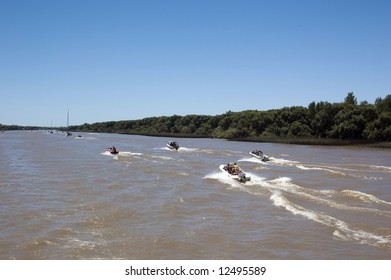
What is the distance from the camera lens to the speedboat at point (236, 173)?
3406cm

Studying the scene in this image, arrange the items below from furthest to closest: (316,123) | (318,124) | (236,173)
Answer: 1. (316,123)
2. (318,124)
3. (236,173)

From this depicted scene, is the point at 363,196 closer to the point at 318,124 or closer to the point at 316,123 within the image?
the point at 318,124

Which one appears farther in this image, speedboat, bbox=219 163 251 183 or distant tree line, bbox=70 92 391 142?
distant tree line, bbox=70 92 391 142

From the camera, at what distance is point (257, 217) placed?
2202 centimetres

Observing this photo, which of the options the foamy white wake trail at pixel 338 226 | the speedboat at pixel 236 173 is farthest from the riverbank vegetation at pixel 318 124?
the foamy white wake trail at pixel 338 226

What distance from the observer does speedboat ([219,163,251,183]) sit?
34.1 metres

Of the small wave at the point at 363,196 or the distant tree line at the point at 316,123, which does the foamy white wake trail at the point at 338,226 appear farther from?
the distant tree line at the point at 316,123

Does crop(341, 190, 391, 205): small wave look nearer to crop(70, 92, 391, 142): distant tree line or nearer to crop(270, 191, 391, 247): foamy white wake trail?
crop(270, 191, 391, 247): foamy white wake trail

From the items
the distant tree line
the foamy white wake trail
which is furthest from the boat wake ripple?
the distant tree line

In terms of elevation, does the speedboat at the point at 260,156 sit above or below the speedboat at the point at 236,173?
above

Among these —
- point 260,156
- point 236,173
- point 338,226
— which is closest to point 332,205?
point 338,226

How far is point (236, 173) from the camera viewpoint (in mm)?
35906

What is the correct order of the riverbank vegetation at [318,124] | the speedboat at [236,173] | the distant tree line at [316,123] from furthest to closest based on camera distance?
1. the distant tree line at [316,123]
2. the riverbank vegetation at [318,124]
3. the speedboat at [236,173]

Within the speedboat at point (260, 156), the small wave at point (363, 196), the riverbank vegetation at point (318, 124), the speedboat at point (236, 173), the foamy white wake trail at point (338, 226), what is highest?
the riverbank vegetation at point (318, 124)
